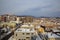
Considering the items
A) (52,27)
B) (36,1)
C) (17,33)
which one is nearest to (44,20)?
(52,27)

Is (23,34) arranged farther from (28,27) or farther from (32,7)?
(32,7)

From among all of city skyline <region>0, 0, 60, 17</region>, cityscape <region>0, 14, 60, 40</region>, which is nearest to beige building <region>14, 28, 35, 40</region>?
cityscape <region>0, 14, 60, 40</region>

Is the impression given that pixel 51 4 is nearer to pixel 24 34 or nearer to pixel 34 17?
pixel 34 17

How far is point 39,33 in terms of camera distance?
3.15 m

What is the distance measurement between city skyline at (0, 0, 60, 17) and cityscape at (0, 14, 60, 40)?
10cm

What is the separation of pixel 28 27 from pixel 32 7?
448 millimetres

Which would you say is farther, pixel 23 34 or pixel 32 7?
pixel 32 7

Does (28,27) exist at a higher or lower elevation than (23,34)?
higher

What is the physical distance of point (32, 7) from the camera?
320cm

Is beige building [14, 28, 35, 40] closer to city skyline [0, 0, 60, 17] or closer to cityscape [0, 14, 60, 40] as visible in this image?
cityscape [0, 14, 60, 40]

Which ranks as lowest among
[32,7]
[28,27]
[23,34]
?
[23,34]

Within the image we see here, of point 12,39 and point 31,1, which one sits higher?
point 31,1

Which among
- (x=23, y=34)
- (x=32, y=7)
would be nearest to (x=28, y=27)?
(x=23, y=34)

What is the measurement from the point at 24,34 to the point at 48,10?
733mm
